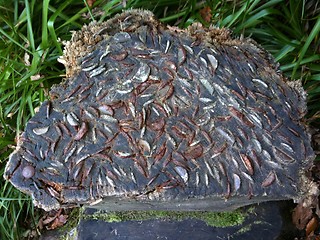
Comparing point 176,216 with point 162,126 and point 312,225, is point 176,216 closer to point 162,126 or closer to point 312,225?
point 162,126

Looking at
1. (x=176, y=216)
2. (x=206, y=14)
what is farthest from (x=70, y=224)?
(x=206, y=14)

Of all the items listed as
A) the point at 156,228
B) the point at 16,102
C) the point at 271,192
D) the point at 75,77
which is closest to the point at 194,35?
the point at 75,77

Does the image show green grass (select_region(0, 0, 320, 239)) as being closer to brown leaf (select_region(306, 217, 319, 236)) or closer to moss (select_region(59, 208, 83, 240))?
moss (select_region(59, 208, 83, 240))

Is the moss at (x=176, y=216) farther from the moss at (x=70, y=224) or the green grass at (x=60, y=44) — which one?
the green grass at (x=60, y=44)

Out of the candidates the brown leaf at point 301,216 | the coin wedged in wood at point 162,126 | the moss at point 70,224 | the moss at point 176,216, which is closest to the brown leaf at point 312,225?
the brown leaf at point 301,216

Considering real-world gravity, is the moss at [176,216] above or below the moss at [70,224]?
above

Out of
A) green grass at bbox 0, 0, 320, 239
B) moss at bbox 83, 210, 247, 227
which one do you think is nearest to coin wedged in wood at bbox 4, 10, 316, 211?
moss at bbox 83, 210, 247, 227
